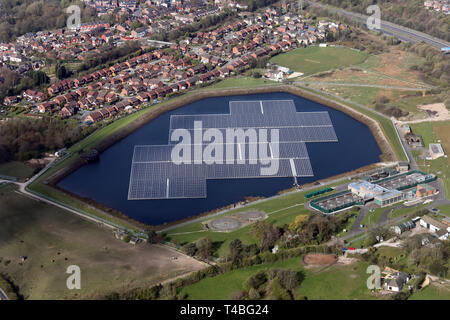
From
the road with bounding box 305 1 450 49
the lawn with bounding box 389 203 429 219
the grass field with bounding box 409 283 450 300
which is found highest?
the road with bounding box 305 1 450 49

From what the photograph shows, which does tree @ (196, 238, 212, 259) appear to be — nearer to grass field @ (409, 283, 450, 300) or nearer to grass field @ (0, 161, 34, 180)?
grass field @ (409, 283, 450, 300)

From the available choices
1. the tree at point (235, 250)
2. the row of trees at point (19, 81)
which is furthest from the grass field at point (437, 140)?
the row of trees at point (19, 81)

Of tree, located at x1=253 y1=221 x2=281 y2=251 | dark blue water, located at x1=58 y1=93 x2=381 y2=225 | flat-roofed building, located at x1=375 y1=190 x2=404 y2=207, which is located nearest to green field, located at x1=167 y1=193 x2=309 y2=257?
tree, located at x1=253 y1=221 x2=281 y2=251

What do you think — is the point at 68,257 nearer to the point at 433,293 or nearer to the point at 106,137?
the point at 106,137

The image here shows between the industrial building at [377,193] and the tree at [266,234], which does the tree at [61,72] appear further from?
the industrial building at [377,193]

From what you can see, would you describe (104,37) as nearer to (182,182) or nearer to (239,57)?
(239,57)

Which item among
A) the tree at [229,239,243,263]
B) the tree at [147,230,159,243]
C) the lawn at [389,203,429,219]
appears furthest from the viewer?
the lawn at [389,203,429,219]
